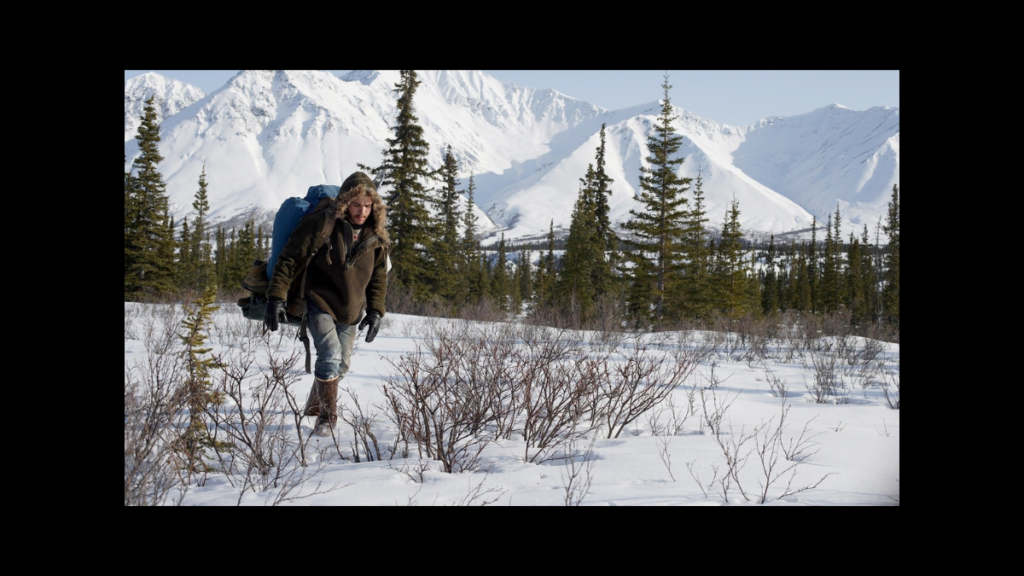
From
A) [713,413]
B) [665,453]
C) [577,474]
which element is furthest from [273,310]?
[713,413]

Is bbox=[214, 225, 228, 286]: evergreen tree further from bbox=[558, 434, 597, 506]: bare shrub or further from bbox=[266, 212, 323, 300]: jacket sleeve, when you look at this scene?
bbox=[558, 434, 597, 506]: bare shrub

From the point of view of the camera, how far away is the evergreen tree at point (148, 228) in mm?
22547

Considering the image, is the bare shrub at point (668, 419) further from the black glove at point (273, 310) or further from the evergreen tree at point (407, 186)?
the evergreen tree at point (407, 186)

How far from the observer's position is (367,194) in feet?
11.5

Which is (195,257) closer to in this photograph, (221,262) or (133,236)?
(221,262)

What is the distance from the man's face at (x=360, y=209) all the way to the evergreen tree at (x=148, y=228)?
22579 mm

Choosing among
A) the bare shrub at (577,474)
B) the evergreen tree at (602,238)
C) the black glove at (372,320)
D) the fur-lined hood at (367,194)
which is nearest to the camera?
the bare shrub at (577,474)

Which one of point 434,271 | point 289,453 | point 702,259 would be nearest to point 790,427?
point 289,453

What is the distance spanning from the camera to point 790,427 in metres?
3.85

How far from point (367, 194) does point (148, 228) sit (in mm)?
24398

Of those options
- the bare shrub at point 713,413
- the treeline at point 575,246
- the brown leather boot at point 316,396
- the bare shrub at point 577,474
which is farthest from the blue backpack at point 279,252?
the treeline at point 575,246
